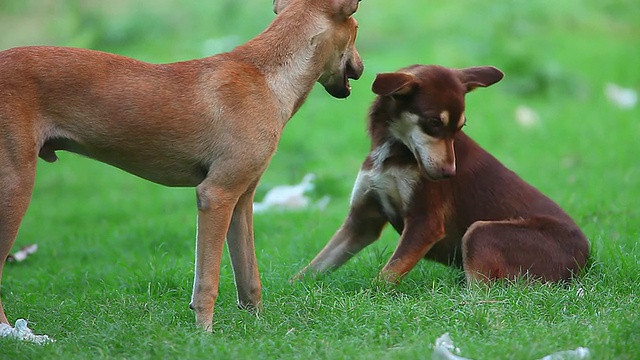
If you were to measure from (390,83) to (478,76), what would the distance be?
77 centimetres

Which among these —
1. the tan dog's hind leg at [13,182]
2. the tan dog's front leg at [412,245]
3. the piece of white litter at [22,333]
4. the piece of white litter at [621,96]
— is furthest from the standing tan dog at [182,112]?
the piece of white litter at [621,96]

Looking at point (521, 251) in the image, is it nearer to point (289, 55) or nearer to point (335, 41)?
point (335, 41)

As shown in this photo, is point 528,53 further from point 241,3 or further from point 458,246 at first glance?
point 458,246

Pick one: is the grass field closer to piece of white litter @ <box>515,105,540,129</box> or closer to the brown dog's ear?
piece of white litter @ <box>515,105,540,129</box>

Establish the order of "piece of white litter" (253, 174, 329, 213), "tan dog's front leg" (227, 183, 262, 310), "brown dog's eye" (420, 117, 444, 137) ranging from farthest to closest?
"piece of white litter" (253, 174, 329, 213) < "brown dog's eye" (420, 117, 444, 137) < "tan dog's front leg" (227, 183, 262, 310)

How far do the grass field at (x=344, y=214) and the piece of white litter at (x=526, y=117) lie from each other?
95 mm

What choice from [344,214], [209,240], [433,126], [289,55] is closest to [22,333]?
→ [209,240]

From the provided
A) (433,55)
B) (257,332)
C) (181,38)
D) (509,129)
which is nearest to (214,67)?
(257,332)

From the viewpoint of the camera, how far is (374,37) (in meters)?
15.5

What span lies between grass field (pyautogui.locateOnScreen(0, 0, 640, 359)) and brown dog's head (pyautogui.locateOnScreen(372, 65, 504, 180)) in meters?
0.78

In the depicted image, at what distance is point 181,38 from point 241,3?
1249 millimetres

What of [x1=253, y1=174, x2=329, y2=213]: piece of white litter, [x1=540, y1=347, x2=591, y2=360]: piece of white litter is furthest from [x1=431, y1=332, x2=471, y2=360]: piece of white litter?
[x1=253, y1=174, x2=329, y2=213]: piece of white litter

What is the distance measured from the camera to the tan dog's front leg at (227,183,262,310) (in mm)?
5691

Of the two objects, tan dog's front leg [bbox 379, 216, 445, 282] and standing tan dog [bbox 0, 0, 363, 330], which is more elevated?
standing tan dog [bbox 0, 0, 363, 330]
